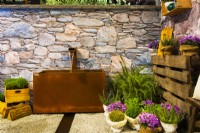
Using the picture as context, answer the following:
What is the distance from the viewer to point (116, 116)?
2785mm

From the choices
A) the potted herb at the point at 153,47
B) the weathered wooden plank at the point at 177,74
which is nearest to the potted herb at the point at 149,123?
the weathered wooden plank at the point at 177,74

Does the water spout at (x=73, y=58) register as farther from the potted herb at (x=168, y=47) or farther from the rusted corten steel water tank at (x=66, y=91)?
the potted herb at (x=168, y=47)

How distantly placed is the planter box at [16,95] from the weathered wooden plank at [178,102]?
2178 millimetres

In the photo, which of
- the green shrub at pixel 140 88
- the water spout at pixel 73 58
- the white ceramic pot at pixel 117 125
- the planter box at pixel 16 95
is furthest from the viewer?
the water spout at pixel 73 58

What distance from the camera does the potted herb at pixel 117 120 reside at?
109 inches

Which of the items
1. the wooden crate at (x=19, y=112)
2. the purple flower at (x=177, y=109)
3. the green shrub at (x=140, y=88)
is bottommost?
the wooden crate at (x=19, y=112)

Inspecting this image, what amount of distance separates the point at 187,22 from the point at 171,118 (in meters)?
1.37

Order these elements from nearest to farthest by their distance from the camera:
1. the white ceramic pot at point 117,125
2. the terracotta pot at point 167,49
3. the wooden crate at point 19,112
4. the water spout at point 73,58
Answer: the white ceramic pot at point 117,125 → the terracotta pot at point 167,49 → the wooden crate at point 19,112 → the water spout at point 73,58

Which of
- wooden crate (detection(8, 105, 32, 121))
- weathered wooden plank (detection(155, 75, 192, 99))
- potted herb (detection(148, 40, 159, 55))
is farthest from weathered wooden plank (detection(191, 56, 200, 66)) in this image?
wooden crate (detection(8, 105, 32, 121))

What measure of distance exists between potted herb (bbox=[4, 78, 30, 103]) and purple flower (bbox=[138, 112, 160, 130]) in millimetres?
2051

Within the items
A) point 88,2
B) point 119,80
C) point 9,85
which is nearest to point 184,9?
point 119,80

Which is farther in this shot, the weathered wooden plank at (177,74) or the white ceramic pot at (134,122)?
the white ceramic pot at (134,122)

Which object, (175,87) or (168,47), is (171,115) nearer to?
(175,87)

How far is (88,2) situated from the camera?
4.36 m
